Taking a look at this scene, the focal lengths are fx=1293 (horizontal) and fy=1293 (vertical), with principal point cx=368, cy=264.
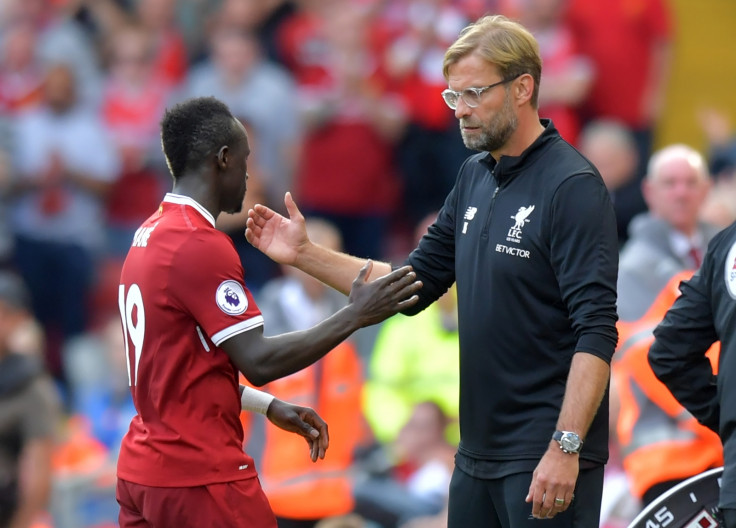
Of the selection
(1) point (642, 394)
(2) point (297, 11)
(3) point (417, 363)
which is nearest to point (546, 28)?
(2) point (297, 11)

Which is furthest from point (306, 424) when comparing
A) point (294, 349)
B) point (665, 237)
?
point (665, 237)

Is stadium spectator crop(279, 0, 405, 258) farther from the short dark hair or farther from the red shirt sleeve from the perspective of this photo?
the red shirt sleeve

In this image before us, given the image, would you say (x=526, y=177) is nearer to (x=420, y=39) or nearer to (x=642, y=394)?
(x=642, y=394)

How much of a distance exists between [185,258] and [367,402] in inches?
163

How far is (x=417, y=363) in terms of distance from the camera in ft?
26.0

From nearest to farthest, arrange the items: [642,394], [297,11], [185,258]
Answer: [185,258] → [642,394] → [297,11]

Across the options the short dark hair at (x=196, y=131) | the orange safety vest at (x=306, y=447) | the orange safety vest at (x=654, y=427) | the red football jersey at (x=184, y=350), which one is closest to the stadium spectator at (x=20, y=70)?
the orange safety vest at (x=306, y=447)

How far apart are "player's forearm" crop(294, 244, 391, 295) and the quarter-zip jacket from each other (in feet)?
1.56

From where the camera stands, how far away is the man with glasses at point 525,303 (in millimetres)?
3951

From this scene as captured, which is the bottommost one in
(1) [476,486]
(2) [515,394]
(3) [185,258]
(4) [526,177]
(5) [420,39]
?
(1) [476,486]

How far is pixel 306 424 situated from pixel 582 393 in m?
1.01

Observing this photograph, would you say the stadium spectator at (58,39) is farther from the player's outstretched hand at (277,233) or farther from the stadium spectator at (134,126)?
the player's outstretched hand at (277,233)

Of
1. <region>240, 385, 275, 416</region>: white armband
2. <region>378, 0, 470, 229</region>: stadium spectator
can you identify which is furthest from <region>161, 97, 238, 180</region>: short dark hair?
<region>378, 0, 470, 229</region>: stadium spectator

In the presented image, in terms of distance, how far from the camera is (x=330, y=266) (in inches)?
184
